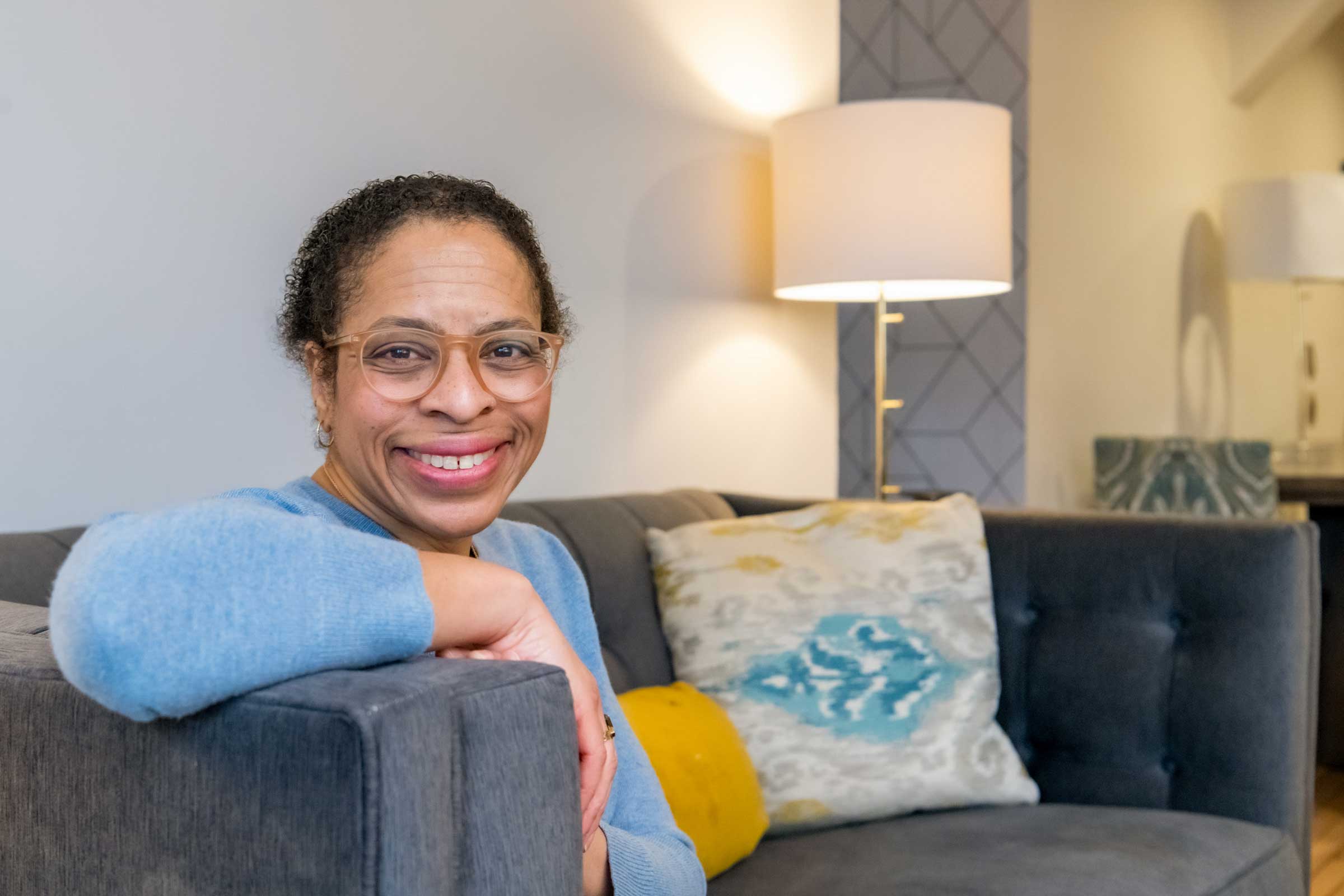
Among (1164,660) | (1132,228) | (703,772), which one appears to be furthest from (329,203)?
(1132,228)

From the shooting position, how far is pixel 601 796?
951 millimetres

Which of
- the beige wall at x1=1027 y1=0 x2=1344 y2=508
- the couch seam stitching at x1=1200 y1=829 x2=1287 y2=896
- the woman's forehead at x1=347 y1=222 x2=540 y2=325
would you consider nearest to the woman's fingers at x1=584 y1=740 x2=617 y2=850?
the woman's forehead at x1=347 y1=222 x2=540 y2=325

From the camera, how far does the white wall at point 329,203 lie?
58.4 inches

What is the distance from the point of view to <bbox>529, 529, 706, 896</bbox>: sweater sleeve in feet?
3.47

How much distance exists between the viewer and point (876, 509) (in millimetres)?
Result: 2018

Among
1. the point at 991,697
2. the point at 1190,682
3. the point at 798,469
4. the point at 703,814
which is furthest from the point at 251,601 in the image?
the point at 798,469

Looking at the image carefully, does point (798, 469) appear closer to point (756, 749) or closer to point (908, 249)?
point (908, 249)

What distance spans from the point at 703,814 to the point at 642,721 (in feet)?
0.44

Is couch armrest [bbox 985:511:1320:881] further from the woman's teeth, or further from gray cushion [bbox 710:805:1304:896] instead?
the woman's teeth

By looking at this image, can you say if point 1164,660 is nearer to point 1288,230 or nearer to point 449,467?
point 449,467

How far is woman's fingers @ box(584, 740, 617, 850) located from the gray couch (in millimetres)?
146

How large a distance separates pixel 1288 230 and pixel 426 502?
169 inches

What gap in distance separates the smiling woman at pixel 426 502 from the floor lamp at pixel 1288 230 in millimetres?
4003

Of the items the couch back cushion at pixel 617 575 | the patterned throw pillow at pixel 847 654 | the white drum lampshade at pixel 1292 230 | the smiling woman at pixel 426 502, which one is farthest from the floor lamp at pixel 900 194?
the white drum lampshade at pixel 1292 230
